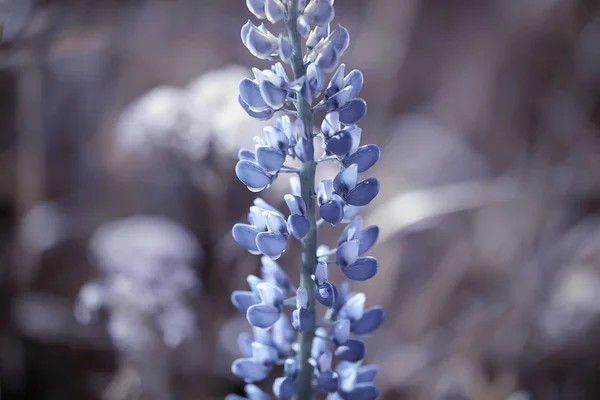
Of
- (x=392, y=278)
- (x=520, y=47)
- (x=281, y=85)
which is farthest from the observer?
(x=520, y=47)

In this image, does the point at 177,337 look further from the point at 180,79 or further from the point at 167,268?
the point at 180,79

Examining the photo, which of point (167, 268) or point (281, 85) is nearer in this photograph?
point (281, 85)

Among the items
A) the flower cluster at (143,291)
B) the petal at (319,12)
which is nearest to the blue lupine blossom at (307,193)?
the petal at (319,12)

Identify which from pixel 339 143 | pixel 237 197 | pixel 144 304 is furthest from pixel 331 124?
pixel 237 197

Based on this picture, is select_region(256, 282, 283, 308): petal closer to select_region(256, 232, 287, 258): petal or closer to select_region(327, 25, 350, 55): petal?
select_region(256, 232, 287, 258): petal

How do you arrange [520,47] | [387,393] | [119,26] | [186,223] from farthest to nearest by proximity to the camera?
[520,47] < [119,26] < [186,223] < [387,393]

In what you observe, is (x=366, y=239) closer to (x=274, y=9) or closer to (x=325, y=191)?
(x=325, y=191)

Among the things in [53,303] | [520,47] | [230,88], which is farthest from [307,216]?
[520,47]
